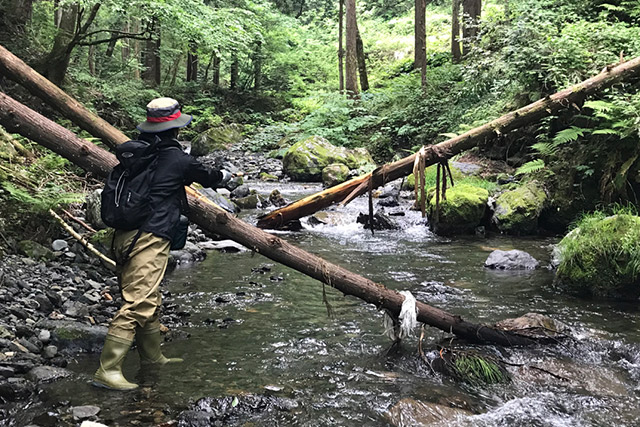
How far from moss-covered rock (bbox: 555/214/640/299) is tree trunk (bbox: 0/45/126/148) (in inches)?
251

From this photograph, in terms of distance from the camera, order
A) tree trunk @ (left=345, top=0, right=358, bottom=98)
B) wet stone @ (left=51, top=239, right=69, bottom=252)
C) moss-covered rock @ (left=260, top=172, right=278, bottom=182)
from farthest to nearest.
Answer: tree trunk @ (left=345, top=0, right=358, bottom=98), moss-covered rock @ (left=260, top=172, right=278, bottom=182), wet stone @ (left=51, top=239, right=69, bottom=252)

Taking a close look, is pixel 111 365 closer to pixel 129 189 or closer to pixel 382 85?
pixel 129 189

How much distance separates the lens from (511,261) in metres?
8.35

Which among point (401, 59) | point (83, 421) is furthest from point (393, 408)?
point (401, 59)

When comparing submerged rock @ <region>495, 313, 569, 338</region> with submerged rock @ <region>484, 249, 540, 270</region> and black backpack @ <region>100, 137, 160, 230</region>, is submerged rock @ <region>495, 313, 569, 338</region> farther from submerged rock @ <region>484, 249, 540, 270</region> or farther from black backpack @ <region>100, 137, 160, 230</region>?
black backpack @ <region>100, 137, 160, 230</region>

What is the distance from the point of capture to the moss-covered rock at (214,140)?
25031 mm

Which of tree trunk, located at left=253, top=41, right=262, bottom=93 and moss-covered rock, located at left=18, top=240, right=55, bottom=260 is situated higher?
tree trunk, located at left=253, top=41, right=262, bottom=93

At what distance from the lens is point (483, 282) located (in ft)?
25.0

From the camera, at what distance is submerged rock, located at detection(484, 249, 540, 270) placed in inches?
326

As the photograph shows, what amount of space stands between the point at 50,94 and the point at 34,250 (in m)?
3.05

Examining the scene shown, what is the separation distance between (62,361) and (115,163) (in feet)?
6.21

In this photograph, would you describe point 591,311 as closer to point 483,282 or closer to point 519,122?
point 483,282

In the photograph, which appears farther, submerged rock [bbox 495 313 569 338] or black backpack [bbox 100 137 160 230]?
submerged rock [bbox 495 313 569 338]

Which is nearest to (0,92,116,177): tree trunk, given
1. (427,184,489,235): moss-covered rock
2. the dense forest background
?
the dense forest background
